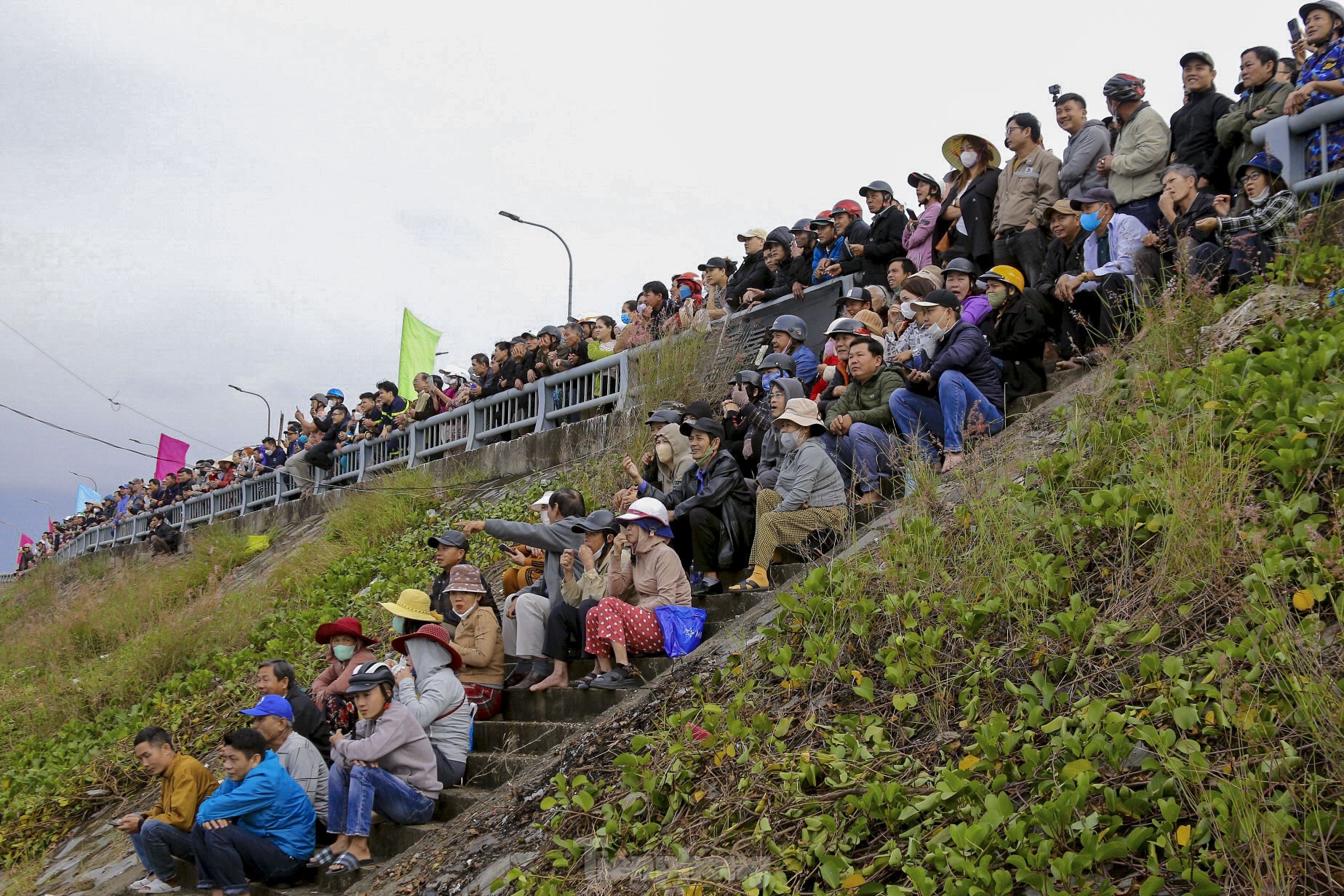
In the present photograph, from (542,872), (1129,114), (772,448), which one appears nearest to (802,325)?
(772,448)

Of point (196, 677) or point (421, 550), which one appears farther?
point (421, 550)

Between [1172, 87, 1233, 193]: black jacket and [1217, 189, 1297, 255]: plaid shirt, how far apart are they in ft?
5.56

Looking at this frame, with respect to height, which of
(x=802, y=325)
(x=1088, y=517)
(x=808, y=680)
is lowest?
(x=808, y=680)

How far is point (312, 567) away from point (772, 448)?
7962 millimetres

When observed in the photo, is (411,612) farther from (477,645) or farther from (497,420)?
(497,420)

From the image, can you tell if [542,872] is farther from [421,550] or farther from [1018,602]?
[421,550]

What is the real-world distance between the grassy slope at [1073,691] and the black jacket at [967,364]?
1451 mm

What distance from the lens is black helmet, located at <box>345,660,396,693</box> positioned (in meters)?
7.58

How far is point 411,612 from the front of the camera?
8.87 metres

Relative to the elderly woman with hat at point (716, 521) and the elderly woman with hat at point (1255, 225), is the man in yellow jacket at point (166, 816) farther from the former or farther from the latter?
the elderly woman with hat at point (1255, 225)

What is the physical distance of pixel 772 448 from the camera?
30.8 ft

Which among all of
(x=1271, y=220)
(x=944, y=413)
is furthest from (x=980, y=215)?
(x=1271, y=220)

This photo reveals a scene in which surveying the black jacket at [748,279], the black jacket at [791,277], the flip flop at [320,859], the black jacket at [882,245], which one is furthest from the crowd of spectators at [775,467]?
the black jacket at [748,279]

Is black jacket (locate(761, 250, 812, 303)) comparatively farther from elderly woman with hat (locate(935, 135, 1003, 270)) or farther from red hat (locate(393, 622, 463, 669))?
red hat (locate(393, 622, 463, 669))
